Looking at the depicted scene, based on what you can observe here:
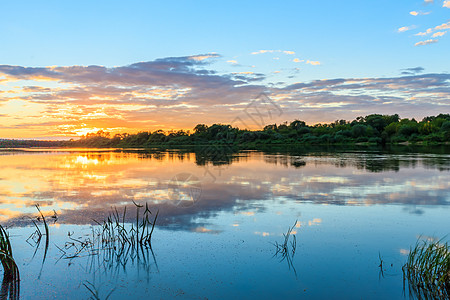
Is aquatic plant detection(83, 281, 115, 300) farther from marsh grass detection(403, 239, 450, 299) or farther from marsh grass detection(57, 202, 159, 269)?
marsh grass detection(403, 239, 450, 299)

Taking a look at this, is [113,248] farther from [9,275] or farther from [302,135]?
[302,135]

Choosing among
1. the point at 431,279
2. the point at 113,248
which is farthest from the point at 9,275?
the point at 431,279

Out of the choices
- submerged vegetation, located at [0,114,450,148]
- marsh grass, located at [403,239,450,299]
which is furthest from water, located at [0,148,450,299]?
submerged vegetation, located at [0,114,450,148]

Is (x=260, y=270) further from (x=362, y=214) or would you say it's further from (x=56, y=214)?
(x=56, y=214)

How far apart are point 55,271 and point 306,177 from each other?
10933 mm

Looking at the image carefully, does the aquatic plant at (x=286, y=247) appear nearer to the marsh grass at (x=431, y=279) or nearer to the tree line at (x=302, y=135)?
the marsh grass at (x=431, y=279)

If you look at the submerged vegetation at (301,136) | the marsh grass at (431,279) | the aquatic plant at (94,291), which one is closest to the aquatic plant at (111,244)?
the aquatic plant at (94,291)

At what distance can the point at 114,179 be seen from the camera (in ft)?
45.7

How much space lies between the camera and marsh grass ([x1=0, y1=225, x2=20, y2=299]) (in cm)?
396

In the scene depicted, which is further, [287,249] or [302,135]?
[302,135]

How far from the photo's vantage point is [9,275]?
170 inches

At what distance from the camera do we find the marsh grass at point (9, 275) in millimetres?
3965

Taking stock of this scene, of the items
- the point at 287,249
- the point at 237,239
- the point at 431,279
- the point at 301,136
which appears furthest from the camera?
the point at 301,136

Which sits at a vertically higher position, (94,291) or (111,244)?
(111,244)
